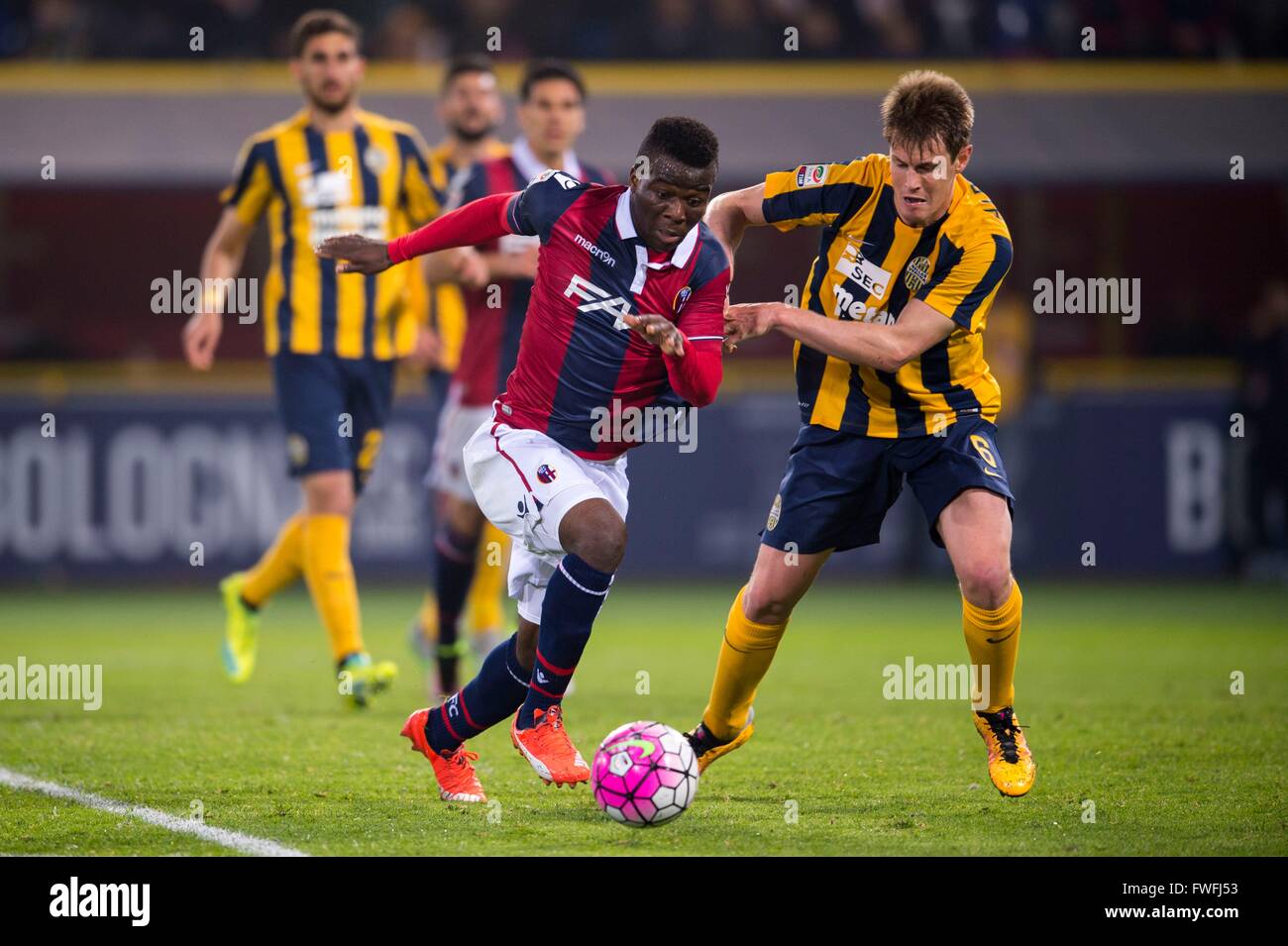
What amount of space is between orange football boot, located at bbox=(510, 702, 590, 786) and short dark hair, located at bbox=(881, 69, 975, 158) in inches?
73.4

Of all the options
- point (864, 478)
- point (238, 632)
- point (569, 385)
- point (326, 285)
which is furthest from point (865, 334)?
point (238, 632)

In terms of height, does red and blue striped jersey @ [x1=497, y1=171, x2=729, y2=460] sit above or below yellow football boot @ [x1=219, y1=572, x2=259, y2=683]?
above

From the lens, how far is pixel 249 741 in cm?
621

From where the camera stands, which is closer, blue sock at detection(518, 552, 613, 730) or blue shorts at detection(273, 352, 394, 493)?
blue sock at detection(518, 552, 613, 730)

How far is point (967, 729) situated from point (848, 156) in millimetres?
8447

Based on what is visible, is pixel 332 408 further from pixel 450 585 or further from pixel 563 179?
pixel 563 179

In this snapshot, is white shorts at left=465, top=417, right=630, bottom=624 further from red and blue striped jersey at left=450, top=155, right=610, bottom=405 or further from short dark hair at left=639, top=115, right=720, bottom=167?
red and blue striped jersey at left=450, top=155, right=610, bottom=405

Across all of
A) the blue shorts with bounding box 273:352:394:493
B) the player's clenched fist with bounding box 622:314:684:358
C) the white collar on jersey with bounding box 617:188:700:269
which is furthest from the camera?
the blue shorts with bounding box 273:352:394:493

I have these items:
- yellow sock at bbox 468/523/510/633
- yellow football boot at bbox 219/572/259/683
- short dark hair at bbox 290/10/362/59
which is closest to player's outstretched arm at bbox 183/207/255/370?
short dark hair at bbox 290/10/362/59

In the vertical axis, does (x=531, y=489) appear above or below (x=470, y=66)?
below

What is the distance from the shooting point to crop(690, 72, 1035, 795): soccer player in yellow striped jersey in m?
5.06

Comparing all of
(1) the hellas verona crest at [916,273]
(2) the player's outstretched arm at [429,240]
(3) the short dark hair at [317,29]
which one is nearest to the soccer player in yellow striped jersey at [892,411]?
(1) the hellas verona crest at [916,273]

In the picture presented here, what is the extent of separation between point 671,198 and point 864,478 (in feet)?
3.49

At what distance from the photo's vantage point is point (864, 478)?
524 cm
